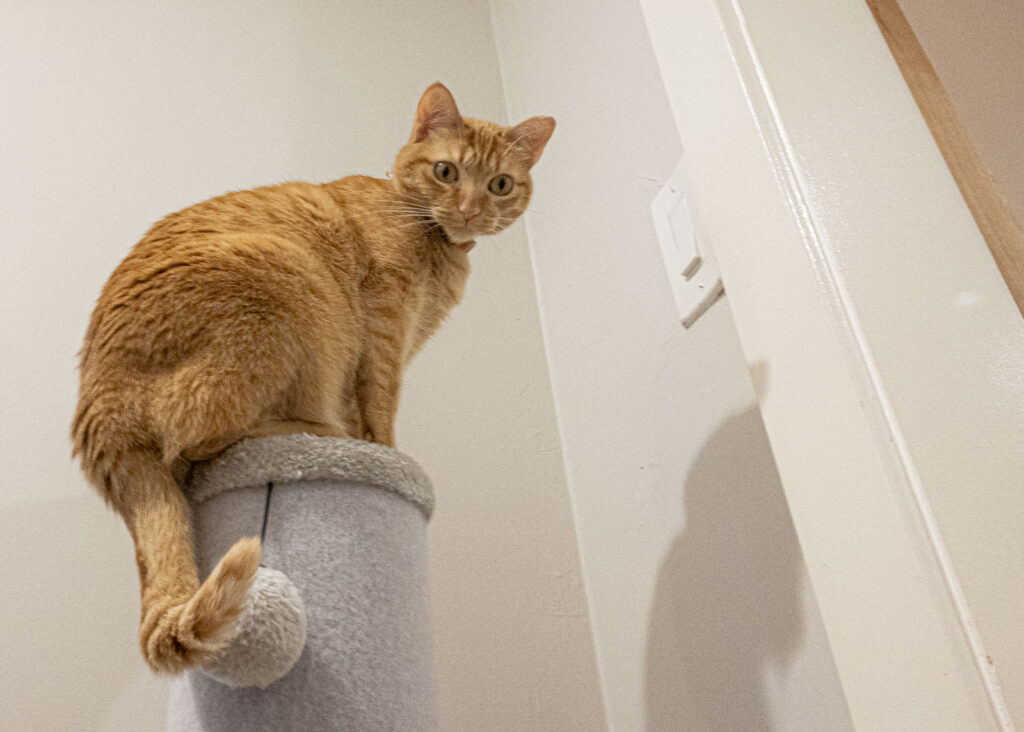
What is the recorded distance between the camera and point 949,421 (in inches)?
18.1

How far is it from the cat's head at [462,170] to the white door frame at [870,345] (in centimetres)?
27

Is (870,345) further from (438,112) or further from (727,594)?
(438,112)

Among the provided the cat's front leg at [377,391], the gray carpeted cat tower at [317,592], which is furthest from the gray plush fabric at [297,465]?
the cat's front leg at [377,391]

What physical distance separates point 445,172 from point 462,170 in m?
0.02

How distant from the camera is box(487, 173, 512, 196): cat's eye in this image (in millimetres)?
869

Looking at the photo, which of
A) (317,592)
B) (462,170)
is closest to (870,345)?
(317,592)

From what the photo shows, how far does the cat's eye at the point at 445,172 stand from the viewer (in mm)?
846

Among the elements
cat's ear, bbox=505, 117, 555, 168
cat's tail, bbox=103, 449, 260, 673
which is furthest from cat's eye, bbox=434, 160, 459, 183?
cat's tail, bbox=103, 449, 260, 673

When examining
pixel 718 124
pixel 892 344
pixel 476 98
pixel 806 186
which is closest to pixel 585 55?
pixel 476 98

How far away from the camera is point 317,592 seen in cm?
51

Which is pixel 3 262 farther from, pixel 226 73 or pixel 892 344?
pixel 892 344

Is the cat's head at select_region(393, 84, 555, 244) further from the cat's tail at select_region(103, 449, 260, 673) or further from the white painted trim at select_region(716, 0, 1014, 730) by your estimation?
the cat's tail at select_region(103, 449, 260, 673)

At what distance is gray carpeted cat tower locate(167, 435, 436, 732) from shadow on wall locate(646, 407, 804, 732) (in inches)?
12.4

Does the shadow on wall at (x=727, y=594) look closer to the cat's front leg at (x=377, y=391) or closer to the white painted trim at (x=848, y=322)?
the white painted trim at (x=848, y=322)
